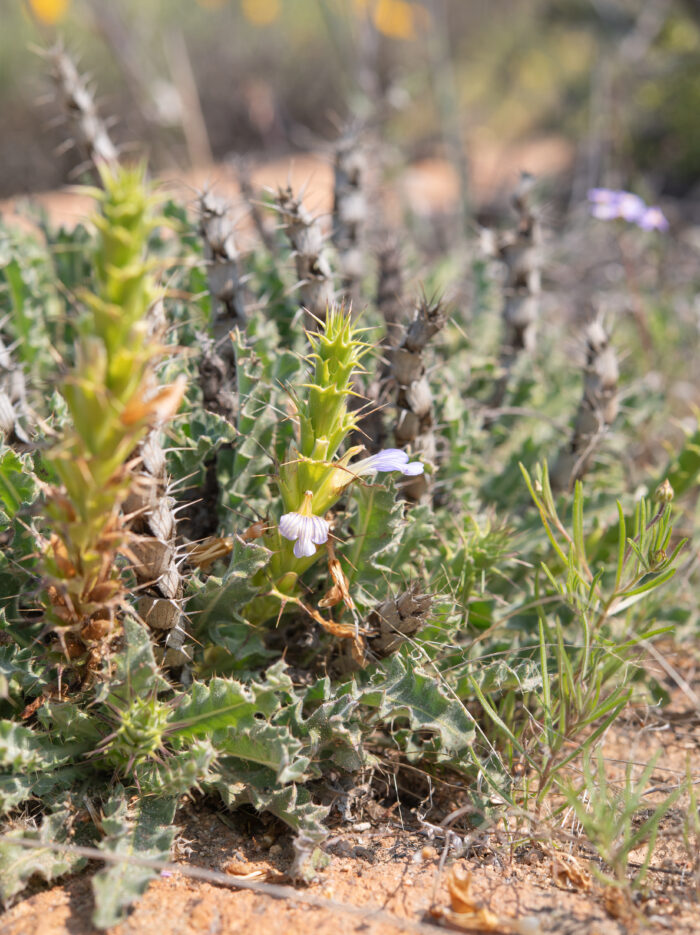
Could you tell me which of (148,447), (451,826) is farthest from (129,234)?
(451,826)

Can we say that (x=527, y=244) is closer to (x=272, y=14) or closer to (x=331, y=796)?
(x=331, y=796)

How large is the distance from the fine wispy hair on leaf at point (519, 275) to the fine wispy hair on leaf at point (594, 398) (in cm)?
55

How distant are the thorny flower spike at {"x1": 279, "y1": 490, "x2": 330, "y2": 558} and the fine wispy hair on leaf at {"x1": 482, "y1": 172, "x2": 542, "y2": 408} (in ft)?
6.12

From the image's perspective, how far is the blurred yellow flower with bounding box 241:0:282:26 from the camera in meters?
12.9

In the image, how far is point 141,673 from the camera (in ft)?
6.81

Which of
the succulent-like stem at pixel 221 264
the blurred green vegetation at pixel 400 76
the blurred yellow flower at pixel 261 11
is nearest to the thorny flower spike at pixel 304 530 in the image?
the succulent-like stem at pixel 221 264

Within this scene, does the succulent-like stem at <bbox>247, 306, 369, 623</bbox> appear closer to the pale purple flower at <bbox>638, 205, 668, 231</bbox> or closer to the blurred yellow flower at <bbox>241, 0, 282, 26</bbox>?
the pale purple flower at <bbox>638, 205, 668, 231</bbox>

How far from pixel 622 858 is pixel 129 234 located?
1.87 m

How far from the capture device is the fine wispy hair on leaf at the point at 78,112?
3.65m

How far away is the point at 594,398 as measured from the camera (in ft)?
10.3

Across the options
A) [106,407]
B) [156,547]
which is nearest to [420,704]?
[156,547]

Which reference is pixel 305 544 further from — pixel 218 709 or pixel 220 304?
pixel 220 304

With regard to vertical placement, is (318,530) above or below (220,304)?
below

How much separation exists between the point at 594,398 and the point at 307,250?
125 cm
